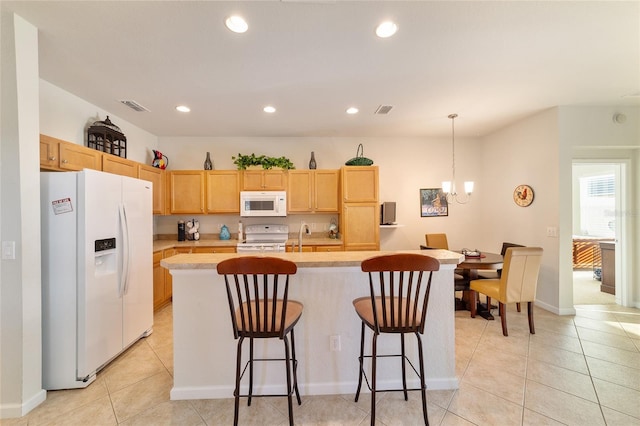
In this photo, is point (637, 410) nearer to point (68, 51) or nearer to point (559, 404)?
point (559, 404)

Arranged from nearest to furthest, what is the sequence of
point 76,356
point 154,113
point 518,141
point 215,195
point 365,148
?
point 76,356 < point 154,113 < point 518,141 < point 215,195 < point 365,148

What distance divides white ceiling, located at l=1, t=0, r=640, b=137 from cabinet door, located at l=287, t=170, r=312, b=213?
111 centimetres

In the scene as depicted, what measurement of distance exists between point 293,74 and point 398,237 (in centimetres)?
342

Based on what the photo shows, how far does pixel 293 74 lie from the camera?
8.17 ft

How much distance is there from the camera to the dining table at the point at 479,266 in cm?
313

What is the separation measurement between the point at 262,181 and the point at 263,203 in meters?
0.38

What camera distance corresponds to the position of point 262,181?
4.31 meters

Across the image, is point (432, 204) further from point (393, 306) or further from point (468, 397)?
point (393, 306)

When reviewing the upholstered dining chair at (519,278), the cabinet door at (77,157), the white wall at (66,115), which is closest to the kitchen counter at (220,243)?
the cabinet door at (77,157)

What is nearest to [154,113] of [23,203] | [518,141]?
[23,203]

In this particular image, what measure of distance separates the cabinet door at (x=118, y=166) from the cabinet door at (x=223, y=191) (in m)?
1.06

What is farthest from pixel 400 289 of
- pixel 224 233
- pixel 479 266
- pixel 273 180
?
pixel 224 233

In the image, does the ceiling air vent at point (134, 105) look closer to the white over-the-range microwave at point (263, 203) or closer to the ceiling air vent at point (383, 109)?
the white over-the-range microwave at point (263, 203)

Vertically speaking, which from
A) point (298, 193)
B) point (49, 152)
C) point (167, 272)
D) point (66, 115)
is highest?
point (66, 115)
